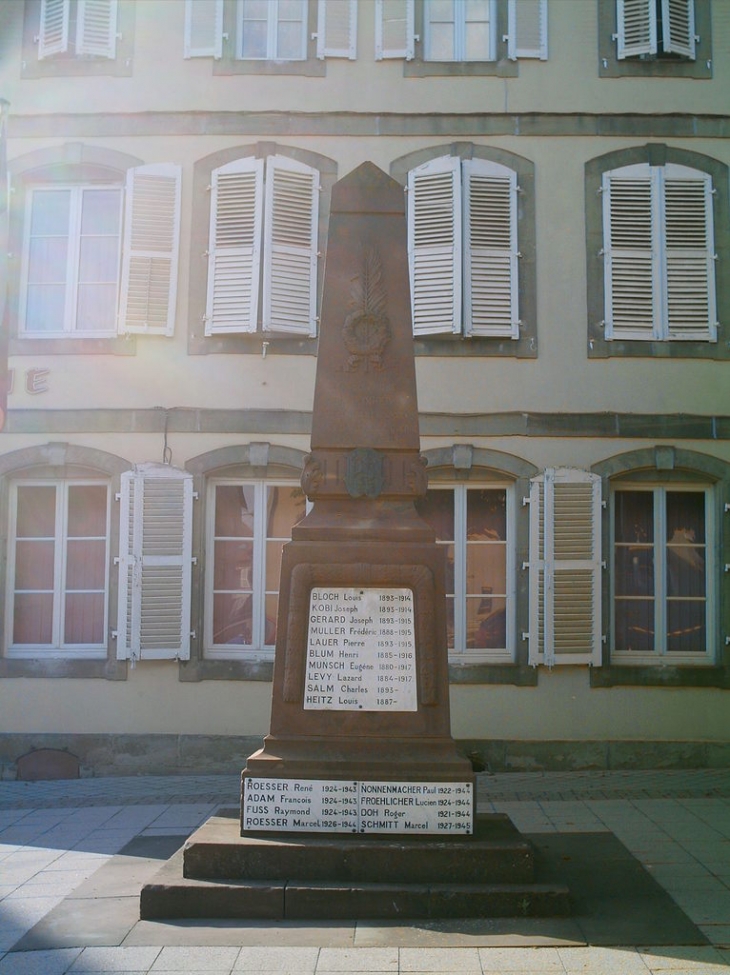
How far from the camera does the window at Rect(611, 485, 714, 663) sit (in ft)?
31.6

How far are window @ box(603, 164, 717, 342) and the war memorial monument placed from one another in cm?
420

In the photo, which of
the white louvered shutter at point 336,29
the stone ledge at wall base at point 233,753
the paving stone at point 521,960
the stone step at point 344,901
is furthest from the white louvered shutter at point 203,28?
the paving stone at point 521,960

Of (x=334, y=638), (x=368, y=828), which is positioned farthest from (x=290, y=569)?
(x=368, y=828)

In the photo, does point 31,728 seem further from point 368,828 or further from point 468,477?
point 368,828

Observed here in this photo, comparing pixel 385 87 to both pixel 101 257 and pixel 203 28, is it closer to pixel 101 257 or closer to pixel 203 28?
pixel 203 28

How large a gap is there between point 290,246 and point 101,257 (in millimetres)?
1816

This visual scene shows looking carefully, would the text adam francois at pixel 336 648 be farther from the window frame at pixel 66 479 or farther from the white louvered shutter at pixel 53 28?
the white louvered shutter at pixel 53 28

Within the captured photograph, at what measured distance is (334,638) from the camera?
5.57 m

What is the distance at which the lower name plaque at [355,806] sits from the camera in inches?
206

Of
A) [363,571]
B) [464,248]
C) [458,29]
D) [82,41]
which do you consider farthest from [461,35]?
[363,571]

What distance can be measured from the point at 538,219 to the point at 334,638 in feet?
18.6

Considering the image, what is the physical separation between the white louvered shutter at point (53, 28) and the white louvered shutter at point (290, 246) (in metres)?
2.31

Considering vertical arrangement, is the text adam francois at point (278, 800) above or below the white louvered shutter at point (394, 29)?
A: below

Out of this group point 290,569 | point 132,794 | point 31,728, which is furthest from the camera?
point 31,728
